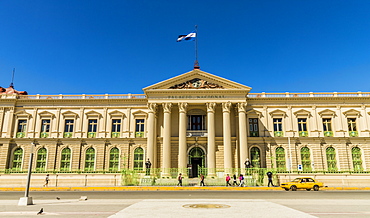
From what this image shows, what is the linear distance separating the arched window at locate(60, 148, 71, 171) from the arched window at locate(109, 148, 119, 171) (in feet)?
20.6

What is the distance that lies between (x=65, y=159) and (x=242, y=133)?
27.0 metres

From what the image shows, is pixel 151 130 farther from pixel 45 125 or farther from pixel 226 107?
pixel 45 125

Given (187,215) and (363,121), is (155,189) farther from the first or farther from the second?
(363,121)

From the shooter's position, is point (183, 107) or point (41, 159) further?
point (41, 159)

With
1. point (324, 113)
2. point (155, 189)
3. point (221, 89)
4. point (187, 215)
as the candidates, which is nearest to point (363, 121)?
point (324, 113)

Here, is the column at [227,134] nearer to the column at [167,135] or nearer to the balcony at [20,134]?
the column at [167,135]

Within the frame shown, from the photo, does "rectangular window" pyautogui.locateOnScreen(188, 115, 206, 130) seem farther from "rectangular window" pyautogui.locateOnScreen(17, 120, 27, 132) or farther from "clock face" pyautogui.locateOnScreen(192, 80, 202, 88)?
"rectangular window" pyautogui.locateOnScreen(17, 120, 27, 132)

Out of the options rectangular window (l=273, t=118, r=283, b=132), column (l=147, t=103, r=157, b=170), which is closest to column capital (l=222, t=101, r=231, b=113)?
rectangular window (l=273, t=118, r=283, b=132)

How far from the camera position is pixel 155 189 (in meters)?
25.0

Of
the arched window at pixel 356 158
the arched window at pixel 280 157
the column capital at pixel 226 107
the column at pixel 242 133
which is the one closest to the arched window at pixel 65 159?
the column capital at pixel 226 107

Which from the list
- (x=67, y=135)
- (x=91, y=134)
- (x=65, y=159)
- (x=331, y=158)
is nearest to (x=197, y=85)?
(x=91, y=134)

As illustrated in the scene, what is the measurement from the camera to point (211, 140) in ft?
120

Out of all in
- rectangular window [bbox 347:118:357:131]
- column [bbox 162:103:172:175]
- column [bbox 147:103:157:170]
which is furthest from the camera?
rectangular window [bbox 347:118:357:131]

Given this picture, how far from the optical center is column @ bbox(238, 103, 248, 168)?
36000 millimetres
